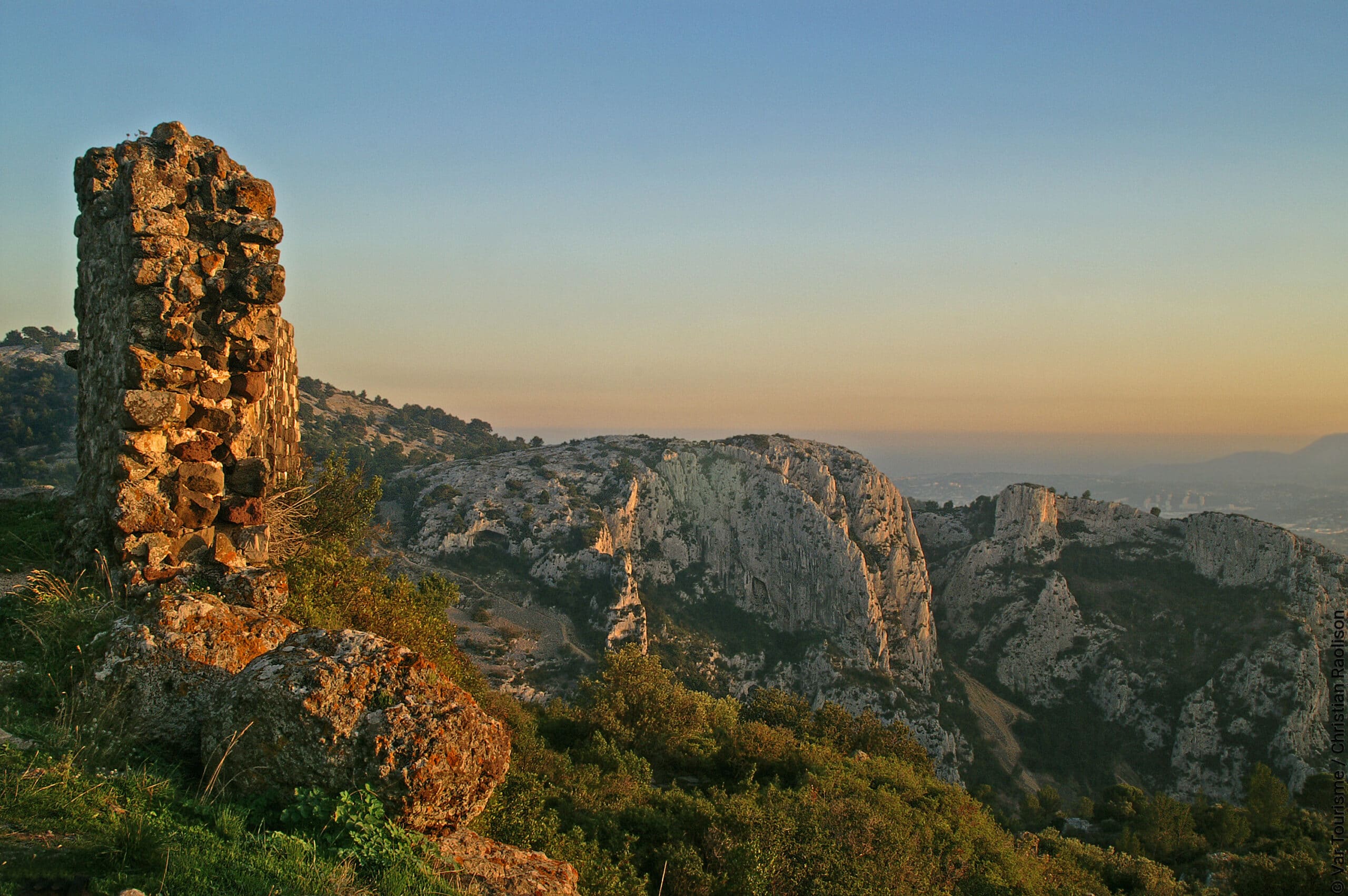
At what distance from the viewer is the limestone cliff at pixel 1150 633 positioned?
4056 centimetres

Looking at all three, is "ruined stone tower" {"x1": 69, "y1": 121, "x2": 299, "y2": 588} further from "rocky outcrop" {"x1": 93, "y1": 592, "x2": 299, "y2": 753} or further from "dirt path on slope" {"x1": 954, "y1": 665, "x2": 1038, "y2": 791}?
"dirt path on slope" {"x1": 954, "y1": 665, "x2": 1038, "y2": 791}

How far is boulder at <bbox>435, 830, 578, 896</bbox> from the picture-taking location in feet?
15.6

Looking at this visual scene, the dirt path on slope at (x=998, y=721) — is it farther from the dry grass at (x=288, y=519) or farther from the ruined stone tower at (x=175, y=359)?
the ruined stone tower at (x=175, y=359)

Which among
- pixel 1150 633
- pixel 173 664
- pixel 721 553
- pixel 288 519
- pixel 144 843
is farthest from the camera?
pixel 721 553

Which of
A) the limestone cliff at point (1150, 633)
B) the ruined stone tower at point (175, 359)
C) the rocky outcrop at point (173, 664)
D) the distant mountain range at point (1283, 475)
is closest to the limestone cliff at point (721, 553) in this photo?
the limestone cliff at point (1150, 633)

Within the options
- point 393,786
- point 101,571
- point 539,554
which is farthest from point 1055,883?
point 539,554

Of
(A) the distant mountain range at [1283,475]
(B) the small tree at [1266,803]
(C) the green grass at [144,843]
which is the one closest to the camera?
(C) the green grass at [144,843]

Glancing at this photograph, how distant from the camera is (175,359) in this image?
842cm

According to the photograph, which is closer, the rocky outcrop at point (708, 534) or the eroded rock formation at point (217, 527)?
the eroded rock formation at point (217, 527)

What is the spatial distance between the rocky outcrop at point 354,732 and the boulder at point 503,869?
24 cm

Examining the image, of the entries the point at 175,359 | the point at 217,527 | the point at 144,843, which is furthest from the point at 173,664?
the point at 175,359

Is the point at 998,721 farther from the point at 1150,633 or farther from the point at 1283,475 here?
the point at 1283,475

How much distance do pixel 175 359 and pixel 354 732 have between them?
6.31 meters

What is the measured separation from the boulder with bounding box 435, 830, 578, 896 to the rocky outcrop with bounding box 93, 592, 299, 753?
232 centimetres
